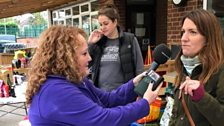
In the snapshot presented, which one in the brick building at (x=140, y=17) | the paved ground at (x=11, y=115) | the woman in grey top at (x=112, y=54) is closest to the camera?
the woman in grey top at (x=112, y=54)

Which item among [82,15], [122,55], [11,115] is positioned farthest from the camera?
[82,15]

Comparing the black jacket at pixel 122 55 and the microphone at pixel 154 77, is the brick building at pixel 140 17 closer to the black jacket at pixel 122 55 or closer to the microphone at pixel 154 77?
the black jacket at pixel 122 55

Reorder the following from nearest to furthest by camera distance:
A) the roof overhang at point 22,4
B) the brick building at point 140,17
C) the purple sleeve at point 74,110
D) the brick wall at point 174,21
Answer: the purple sleeve at point 74,110
the brick wall at point 174,21
the brick building at point 140,17
the roof overhang at point 22,4

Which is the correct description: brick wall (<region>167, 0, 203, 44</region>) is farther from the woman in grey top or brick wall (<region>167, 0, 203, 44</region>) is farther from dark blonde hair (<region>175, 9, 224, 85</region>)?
dark blonde hair (<region>175, 9, 224, 85</region>)

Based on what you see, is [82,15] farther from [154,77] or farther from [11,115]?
[154,77]

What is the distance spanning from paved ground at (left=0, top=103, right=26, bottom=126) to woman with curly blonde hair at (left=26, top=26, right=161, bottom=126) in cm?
372

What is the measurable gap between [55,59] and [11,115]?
429cm

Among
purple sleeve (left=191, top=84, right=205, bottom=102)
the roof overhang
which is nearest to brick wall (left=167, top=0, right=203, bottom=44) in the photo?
purple sleeve (left=191, top=84, right=205, bottom=102)

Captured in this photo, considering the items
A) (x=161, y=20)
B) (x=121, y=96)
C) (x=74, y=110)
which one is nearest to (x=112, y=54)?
(x=121, y=96)

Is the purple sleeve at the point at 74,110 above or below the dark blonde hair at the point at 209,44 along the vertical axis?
below

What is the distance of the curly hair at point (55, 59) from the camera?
132cm

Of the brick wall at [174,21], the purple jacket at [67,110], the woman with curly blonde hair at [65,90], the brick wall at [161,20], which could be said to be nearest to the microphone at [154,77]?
the woman with curly blonde hair at [65,90]

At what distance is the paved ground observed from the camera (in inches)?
190

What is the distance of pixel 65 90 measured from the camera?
4.19ft
